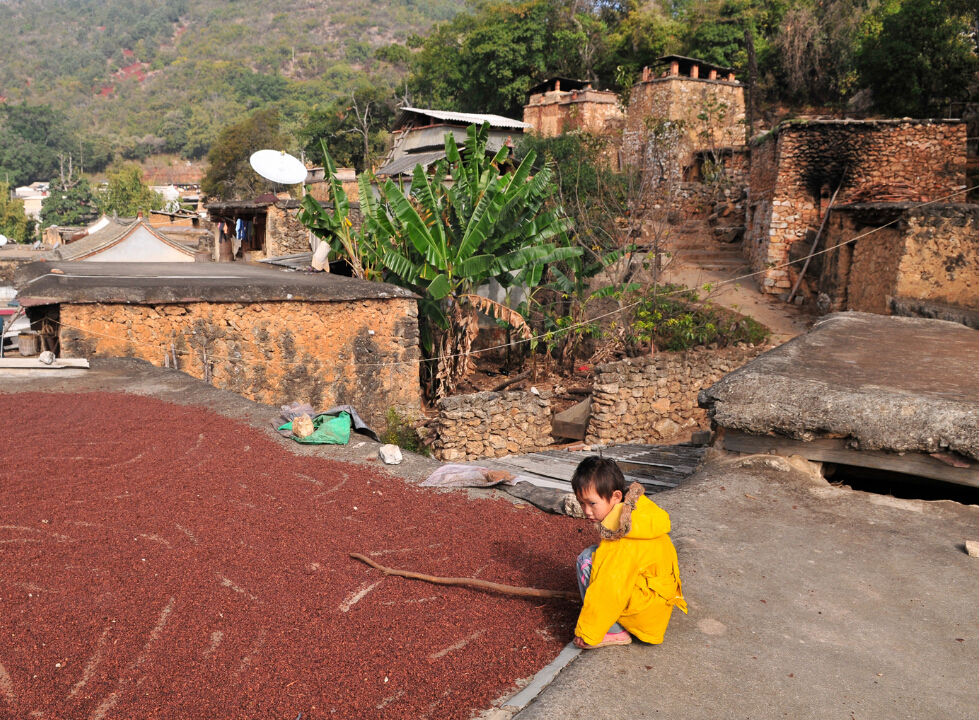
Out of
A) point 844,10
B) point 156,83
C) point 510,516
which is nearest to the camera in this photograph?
point 510,516

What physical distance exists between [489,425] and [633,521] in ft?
25.4

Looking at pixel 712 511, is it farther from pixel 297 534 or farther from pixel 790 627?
pixel 297 534

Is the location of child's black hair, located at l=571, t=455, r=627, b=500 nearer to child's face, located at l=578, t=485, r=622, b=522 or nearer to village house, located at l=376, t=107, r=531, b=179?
child's face, located at l=578, t=485, r=622, b=522

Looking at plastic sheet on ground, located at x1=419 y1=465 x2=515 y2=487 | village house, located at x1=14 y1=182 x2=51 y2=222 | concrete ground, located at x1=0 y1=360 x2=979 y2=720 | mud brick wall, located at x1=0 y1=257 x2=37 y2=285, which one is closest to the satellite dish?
plastic sheet on ground, located at x1=419 y1=465 x2=515 y2=487

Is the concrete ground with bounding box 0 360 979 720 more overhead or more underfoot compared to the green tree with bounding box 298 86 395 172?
more underfoot

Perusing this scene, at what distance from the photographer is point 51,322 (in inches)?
373

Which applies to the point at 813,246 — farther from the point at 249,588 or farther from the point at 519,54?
the point at 519,54

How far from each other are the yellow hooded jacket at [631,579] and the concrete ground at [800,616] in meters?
0.11

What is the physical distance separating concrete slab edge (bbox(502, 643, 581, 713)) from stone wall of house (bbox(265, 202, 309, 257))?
18.1 m

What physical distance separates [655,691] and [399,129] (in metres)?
30.3

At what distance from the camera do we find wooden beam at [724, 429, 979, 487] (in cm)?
452

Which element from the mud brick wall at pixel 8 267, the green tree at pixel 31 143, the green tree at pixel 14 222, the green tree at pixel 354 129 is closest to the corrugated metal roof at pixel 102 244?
the mud brick wall at pixel 8 267

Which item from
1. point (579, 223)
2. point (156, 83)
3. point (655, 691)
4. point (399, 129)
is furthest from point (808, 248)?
point (156, 83)

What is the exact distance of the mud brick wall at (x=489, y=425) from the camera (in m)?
10.6
